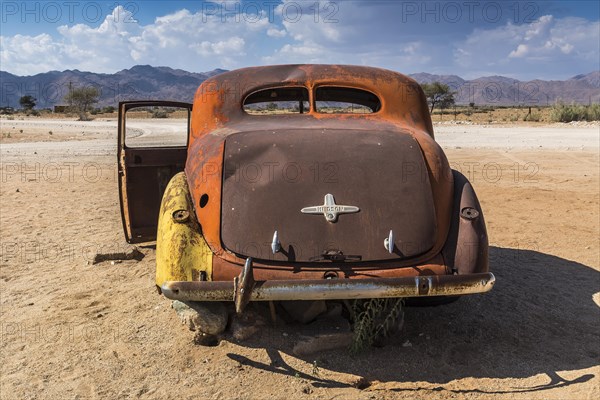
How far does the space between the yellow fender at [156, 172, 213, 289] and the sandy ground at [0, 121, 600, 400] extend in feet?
1.96

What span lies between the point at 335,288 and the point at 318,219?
1.69 ft

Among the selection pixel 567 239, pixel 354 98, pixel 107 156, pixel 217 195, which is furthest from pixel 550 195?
pixel 107 156

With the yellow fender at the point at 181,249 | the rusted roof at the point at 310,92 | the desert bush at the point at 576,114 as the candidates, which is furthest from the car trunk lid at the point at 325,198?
the desert bush at the point at 576,114

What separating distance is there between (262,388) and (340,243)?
3.15 feet

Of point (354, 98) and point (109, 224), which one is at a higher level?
point (354, 98)

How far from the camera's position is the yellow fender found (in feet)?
11.1

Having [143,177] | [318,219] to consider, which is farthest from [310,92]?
[143,177]

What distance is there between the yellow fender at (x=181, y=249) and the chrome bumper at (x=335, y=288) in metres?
0.18

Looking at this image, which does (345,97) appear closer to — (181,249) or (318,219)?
(318,219)

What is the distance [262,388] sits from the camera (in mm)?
3256

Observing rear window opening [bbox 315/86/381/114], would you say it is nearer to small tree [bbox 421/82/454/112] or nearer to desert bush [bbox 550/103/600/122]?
desert bush [bbox 550/103/600/122]

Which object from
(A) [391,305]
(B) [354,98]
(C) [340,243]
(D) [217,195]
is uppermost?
(B) [354,98]

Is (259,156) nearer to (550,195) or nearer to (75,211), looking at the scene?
(75,211)

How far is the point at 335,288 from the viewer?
3.08 m
